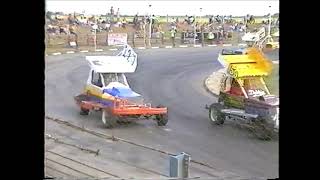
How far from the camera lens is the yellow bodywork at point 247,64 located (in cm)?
265

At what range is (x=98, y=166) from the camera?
2006 mm

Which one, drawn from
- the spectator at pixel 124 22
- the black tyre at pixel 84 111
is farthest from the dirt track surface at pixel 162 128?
the spectator at pixel 124 22

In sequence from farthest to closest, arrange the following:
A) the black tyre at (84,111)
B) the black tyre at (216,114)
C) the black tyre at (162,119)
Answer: the black tyre at (84,111) < the black tyre at (162,119) < the black tyre at (216,114)

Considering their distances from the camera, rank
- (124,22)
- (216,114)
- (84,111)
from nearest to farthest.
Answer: (124,22), (216,114), (84,111)

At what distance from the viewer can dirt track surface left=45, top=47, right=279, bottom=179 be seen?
92.8 inches

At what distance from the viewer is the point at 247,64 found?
9.12ft

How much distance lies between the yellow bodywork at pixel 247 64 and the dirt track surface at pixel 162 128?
10 centimetres

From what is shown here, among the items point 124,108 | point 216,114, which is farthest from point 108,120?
point 216,114

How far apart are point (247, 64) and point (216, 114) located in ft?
1.18

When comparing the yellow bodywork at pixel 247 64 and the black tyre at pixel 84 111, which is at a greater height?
the yellow bodywork at pixel 247 64

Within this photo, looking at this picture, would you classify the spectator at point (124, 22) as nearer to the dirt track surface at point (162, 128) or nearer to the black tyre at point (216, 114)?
the dirt track surface at point (162, 128)

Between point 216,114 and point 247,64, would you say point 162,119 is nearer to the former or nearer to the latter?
point 216,114
